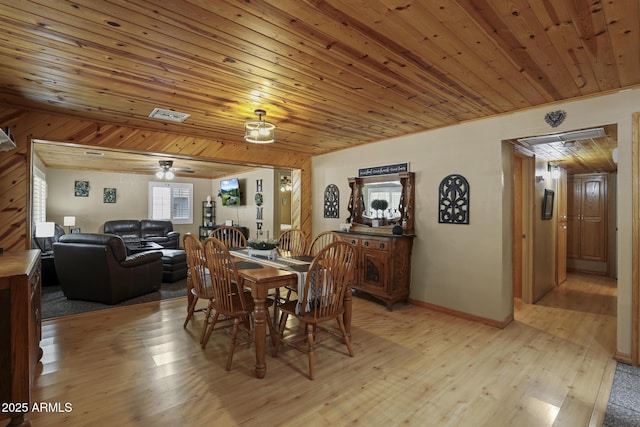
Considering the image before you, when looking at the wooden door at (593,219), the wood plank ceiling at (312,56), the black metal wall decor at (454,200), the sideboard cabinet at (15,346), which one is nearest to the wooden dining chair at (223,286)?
the sideboard cabinet at (15,346)

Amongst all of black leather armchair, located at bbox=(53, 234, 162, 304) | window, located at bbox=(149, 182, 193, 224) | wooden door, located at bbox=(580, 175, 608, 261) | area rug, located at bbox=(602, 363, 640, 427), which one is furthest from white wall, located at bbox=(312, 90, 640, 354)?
window, located at bbox=(149, 182, 193, 224)

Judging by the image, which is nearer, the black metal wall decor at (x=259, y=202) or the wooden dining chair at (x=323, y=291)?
the wooden dining chair at (x=323, y=291)

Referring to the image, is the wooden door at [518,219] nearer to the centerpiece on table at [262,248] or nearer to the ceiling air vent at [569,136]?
the ceiling air vent at [569,136]

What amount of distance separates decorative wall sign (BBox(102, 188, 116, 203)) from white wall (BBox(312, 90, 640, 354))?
296 inches

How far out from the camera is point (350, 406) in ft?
6.68

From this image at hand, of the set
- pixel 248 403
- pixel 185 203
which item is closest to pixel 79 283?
pixel 248 403

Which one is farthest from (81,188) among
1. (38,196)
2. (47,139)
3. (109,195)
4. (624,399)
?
(624,399)

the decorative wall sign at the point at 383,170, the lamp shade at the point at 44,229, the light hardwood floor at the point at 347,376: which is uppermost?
the decorative wall sign at the point at 383,170

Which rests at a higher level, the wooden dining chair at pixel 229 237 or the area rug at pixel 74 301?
the wooden dining chair at pixel 229 237

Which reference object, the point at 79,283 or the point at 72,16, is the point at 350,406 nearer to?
the point at 72,16

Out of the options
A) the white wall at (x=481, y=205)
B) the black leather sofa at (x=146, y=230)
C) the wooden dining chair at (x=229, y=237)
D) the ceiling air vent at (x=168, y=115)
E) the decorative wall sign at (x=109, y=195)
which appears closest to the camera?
the white wall at (x=481, y=205)

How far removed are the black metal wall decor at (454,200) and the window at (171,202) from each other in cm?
787

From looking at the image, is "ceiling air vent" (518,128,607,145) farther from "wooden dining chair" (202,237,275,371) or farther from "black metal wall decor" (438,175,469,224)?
"wooden dining chair" (202,237,275,371)

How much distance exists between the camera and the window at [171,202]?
9.02 m
